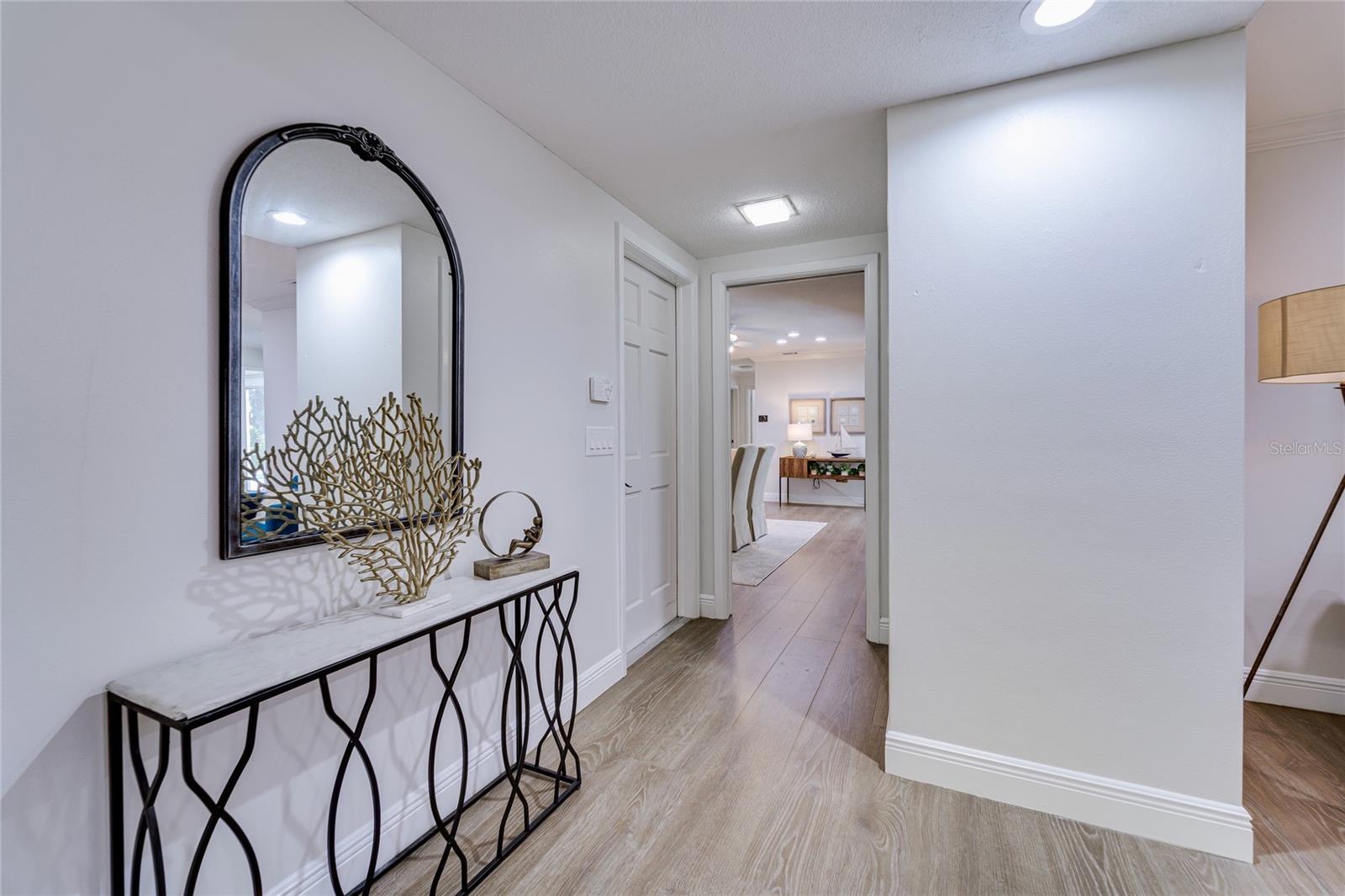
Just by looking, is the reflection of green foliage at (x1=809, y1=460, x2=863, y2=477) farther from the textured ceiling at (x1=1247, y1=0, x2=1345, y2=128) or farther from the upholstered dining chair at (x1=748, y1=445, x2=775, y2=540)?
the textured ceiling at (x1=1247, y1=0, x2=1345, y2=128)

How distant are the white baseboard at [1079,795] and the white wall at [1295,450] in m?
1.21

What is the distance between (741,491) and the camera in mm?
5602

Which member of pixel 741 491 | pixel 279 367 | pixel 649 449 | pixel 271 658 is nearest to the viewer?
pixel 271 658

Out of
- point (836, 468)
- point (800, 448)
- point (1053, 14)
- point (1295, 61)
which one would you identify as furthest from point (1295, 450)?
point (800, 448)

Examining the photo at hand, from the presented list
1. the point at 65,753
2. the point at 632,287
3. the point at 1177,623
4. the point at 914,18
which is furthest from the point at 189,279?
the point at 1177,623

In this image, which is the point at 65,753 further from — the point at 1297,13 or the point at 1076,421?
the point at 1297,13

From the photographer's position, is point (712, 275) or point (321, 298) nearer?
point (321, 298)

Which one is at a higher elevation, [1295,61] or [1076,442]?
[1295,61]

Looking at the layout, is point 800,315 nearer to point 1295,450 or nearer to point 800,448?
point 800,448

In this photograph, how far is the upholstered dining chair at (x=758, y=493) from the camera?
19.8 feet

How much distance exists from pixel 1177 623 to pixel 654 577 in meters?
2.28

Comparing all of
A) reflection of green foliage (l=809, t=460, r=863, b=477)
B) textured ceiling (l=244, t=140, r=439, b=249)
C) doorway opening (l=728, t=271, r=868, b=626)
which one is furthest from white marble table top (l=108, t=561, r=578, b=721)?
reflection of green foliage (l=809, t=460, r=863, b=477)

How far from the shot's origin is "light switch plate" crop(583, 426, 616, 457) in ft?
7.99

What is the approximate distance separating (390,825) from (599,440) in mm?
1490
